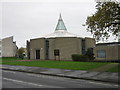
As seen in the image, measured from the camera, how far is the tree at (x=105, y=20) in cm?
1784

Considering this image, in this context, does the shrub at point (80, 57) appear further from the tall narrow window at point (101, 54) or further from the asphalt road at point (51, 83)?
the asphalt road at point (51, 83)

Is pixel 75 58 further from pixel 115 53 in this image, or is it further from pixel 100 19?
pixel 100 19

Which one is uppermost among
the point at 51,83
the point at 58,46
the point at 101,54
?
the point at 58,46

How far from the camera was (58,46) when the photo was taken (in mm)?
47500

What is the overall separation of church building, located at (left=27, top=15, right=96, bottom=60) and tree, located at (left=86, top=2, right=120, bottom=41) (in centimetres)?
2513

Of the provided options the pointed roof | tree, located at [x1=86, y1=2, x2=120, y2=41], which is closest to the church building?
the pointed roof

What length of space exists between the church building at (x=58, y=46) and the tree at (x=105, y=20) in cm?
2513

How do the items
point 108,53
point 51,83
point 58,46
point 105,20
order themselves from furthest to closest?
point 58,46
point 108,53
point 105,20
point 51,83

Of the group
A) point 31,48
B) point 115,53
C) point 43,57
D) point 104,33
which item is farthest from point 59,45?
point 104,33

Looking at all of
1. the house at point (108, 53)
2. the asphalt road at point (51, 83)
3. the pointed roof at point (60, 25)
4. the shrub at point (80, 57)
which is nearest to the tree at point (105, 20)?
the asphalt road at point (51, 83)

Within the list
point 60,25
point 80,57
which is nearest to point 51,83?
point 80,57

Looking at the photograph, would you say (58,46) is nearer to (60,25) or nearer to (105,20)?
(60,25)

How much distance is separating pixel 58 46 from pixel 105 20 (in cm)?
3013

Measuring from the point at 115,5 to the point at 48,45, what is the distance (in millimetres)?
33054
